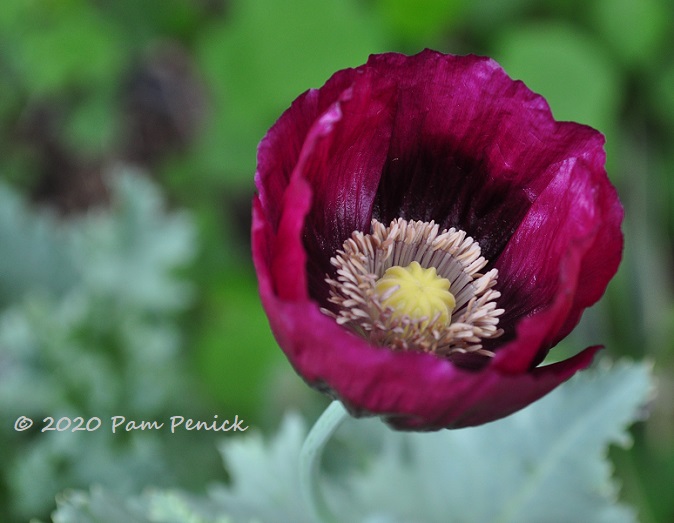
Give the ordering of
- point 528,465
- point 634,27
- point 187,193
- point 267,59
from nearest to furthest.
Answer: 1. point 528,465
2. point 634,27
3. point 267,59
4. point 187,193

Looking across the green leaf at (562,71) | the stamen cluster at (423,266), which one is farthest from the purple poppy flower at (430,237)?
the green leaf at (562,71)

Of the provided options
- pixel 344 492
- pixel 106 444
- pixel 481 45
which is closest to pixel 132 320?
pixel 106 444

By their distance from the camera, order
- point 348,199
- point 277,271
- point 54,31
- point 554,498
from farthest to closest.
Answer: point 54,31
point 554,498
point 348,199
point 277,271

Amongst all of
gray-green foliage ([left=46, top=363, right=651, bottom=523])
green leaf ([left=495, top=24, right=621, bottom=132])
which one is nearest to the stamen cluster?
gray-green foliage ([left=46, top=363, right=651, bottom=523])

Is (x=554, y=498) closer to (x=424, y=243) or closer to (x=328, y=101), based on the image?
(x=424, y=243)

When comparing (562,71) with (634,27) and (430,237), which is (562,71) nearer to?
(634,27)

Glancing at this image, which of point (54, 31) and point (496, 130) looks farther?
point (54, 31)

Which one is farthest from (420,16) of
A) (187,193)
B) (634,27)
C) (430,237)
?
(430,237)
